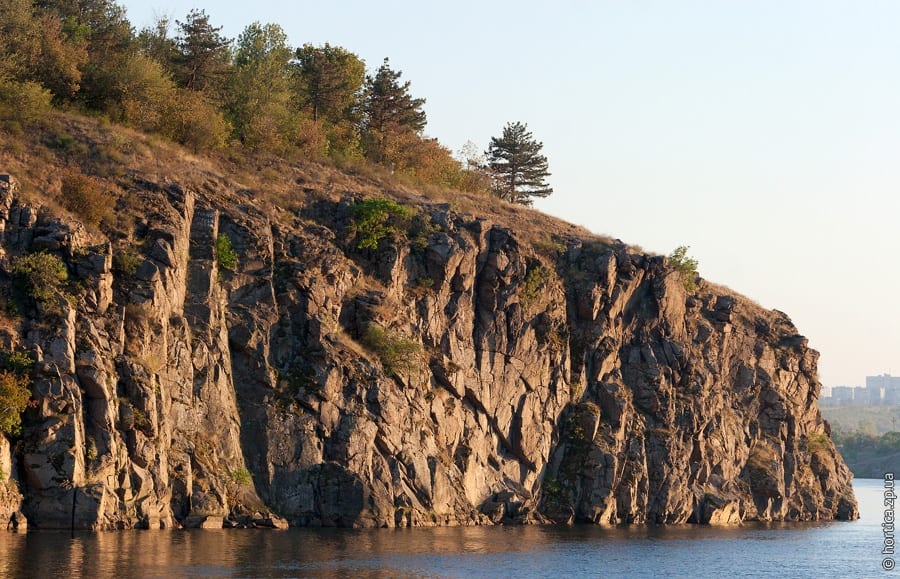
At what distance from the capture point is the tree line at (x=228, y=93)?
104m

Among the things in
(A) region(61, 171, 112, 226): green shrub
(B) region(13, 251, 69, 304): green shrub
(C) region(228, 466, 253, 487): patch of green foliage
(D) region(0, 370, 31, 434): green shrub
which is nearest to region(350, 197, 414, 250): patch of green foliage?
(A) region(61, 171, 112, 226): green shrub

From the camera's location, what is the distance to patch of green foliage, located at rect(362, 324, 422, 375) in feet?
303

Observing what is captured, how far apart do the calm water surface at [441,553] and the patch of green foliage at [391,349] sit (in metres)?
12.5

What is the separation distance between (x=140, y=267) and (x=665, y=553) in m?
37.5

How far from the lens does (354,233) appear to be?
328ft

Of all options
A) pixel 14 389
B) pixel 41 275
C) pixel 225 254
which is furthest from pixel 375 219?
pixel 14 389

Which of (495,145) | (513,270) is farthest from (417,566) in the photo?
(495,145)

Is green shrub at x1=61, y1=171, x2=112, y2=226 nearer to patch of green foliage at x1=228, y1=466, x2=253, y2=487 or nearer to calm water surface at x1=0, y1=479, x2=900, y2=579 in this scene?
patch of green foliage at x1=228, y1=466, x2=253, y2=487

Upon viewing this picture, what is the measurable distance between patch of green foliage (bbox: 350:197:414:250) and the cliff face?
0.71 m

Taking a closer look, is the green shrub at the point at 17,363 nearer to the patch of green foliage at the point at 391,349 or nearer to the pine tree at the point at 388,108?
the patch of green foliage at the point at 391,349

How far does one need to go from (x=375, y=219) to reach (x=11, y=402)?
3709 centimetres

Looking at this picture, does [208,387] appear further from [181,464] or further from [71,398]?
[71,398]

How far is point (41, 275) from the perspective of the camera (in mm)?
77000

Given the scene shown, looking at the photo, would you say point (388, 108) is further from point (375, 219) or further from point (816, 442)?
point (816, 442)
